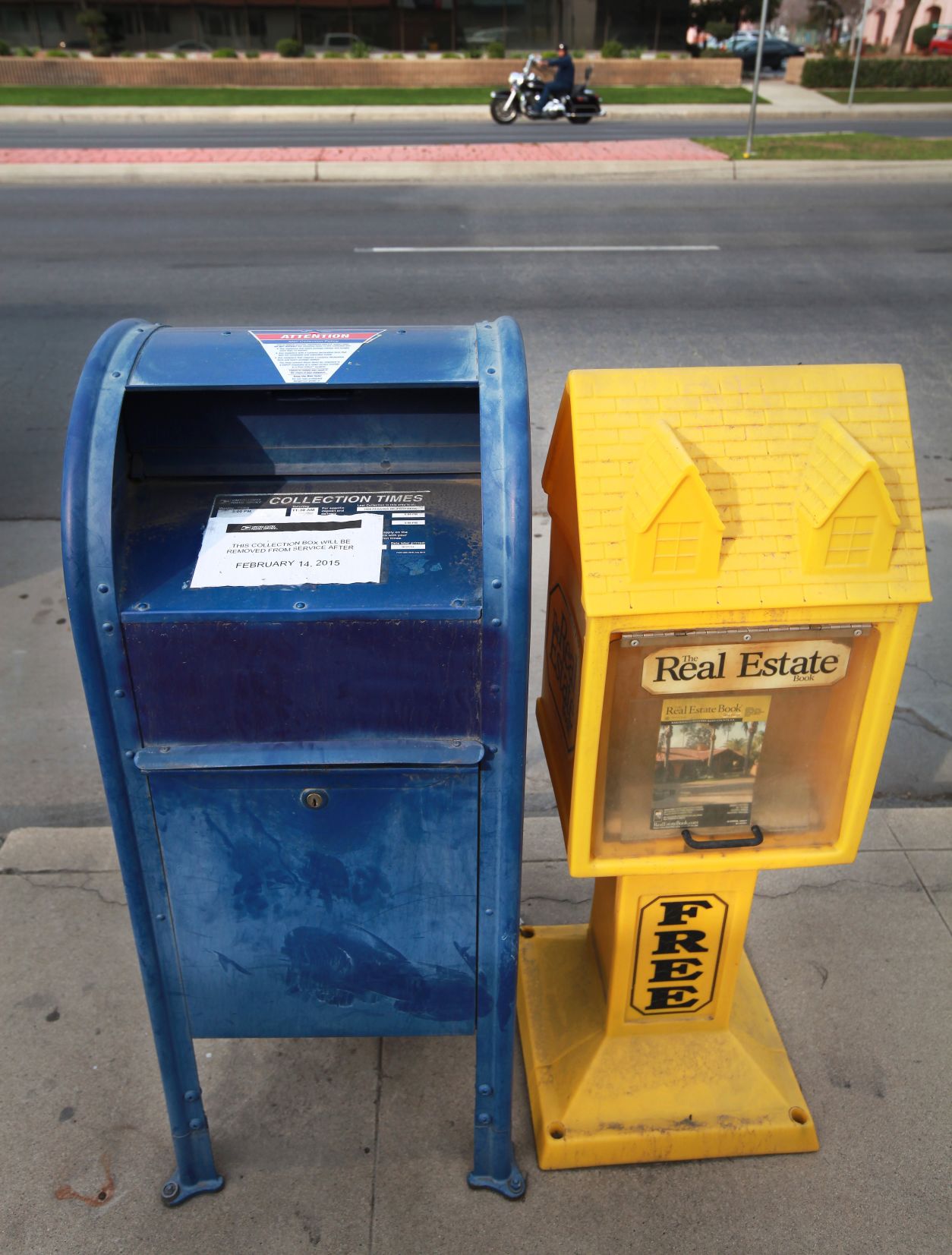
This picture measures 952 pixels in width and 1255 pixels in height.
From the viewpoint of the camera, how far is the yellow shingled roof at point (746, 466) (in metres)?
1.84

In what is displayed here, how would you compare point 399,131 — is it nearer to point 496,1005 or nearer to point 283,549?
point 283,549

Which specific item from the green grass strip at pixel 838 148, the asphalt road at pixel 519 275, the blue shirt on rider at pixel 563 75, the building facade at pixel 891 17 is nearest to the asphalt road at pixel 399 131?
the blue shirt on rider at pixel 563 75

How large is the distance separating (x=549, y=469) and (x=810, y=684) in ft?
2.53

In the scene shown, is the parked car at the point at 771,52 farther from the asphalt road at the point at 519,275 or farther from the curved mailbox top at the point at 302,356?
the curved mailbox top at the point at 302,356

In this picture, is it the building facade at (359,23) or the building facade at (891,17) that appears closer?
the building facade at (359,23)

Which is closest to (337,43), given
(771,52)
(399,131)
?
(771,52)

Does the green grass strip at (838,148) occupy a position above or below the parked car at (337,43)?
below

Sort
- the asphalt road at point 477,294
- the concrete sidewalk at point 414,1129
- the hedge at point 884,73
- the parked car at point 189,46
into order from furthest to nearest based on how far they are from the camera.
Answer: the parked car at point 189,46
the hedge at point 884,73
the asphalt road at point 477,294
the concrete sidewalk at point 414,1129

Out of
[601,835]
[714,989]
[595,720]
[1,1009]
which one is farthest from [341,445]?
[1,1009]

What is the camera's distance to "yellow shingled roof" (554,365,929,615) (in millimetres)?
1842

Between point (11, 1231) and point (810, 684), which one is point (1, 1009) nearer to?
point (11, 1231)

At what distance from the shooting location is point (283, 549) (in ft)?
6.24

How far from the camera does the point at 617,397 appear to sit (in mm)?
1941

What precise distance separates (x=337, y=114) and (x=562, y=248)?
12.8m
